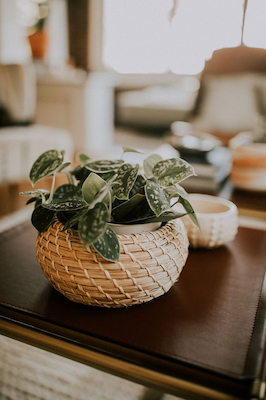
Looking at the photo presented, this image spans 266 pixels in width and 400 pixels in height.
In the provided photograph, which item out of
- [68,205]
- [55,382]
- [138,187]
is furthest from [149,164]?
[55,382]

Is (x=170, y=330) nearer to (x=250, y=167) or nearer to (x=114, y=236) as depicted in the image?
(x=114, y=236)

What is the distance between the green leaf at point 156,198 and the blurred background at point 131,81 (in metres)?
0.72

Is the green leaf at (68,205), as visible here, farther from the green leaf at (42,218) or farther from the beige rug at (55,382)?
the beige rug at (55,382)

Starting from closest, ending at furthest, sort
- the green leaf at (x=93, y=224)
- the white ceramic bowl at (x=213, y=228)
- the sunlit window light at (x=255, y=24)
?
the green leaf at (x=93, y=224) < the white ceramic bowl at (x=213, y=228) < the sunlit window light at (x=255, y=24)

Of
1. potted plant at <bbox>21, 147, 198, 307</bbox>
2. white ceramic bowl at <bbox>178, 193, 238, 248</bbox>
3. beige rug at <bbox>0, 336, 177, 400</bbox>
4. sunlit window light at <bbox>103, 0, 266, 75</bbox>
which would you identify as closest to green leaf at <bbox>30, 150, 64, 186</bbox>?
potted plant at <bbox>21, 147, 198, 307</bbox>

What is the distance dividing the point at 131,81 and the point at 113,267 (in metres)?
4.57

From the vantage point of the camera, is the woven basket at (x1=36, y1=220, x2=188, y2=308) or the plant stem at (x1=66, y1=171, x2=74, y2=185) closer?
the woven basket at (x1=36, y1=220, x2=188, y2=308)

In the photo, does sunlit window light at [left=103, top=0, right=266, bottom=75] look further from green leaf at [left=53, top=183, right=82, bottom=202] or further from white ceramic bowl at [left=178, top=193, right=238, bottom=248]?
green leaf at [left=53, top=183, right=82, bottom=202]

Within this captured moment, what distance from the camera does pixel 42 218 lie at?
0.56 metres

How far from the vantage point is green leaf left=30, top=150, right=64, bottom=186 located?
0.57 metres

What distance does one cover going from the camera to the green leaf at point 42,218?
1.80 ft

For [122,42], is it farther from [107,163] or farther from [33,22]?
[107,163]

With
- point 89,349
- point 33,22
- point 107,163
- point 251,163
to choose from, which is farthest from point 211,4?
point 89,349

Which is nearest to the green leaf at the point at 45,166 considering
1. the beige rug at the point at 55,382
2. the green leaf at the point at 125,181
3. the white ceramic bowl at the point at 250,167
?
the green leaf at the point at 125,181
